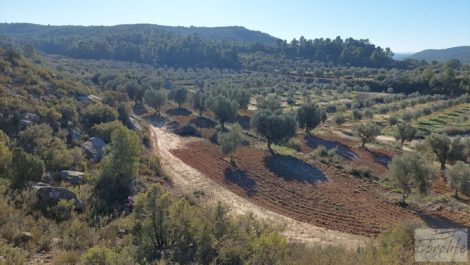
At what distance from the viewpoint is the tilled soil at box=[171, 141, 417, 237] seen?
29.6 metres

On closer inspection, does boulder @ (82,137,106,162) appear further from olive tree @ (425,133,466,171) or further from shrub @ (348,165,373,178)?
olive tree @ (425,133,466,171)

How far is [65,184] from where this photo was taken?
24234mm

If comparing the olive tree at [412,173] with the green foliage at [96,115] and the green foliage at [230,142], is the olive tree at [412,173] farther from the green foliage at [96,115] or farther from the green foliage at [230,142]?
the green foliage at [96,115]

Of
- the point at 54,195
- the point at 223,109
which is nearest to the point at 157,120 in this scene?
the point at 223,109

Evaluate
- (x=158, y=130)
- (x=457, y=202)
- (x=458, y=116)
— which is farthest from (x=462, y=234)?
(x=458, y=116)

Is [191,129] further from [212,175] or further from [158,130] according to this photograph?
[212,175]

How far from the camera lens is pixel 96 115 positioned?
4234 cm

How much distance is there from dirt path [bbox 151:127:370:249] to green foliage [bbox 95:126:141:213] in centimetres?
599

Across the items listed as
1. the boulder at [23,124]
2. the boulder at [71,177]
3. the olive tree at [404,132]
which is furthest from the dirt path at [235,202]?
the olive tree at [404,132]

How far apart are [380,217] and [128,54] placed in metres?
185

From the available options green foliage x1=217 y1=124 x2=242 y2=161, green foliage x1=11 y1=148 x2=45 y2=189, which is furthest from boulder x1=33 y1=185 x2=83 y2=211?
green foliage x1=217 y1=124 x2=242 y2=161

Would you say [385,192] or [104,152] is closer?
[104,152]

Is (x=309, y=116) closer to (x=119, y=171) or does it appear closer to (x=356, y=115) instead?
(x=356, y=115)

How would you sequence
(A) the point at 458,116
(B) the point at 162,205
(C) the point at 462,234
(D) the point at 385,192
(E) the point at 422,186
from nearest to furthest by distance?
(B) the point at 162,205 → (C) the point at 462,234 → (E) the point at 422,186 → (D) the point at 385,192 → (A) the point at 458,116
